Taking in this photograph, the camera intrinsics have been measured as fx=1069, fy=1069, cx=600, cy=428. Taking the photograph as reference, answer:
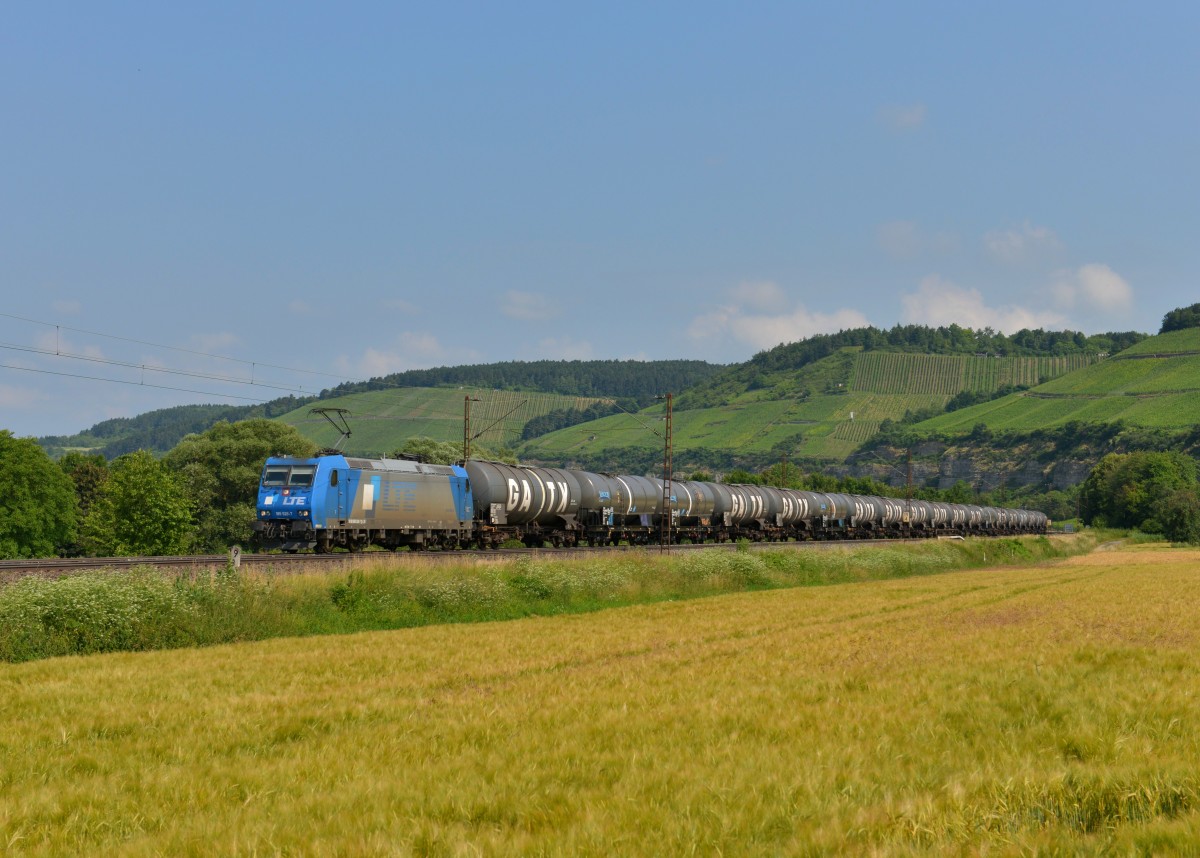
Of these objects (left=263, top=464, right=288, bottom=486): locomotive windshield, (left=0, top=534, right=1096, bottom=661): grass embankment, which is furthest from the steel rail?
(left=263, top=464, right=288, bottom=486): locomotive windshield

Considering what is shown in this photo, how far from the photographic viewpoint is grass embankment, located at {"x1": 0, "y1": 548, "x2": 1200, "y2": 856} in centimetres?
713

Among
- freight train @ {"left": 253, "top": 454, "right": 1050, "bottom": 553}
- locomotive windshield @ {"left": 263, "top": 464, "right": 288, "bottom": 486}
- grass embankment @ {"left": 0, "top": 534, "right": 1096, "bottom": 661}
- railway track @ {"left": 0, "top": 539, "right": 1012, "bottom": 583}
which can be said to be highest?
locomotive windshield @ {"left": 263, "top": 464, "right": 288, "bottom": 486}

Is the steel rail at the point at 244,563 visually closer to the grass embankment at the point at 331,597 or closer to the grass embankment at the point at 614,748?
the grass embankment at the point at 331,597

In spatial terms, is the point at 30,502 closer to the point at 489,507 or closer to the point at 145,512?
the point at 145,512

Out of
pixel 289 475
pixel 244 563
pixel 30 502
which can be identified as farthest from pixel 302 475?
pixel 30 502

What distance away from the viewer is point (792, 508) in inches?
2997

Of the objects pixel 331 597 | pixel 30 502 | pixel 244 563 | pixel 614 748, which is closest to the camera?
pixel 614 748

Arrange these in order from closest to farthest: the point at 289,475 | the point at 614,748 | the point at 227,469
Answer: the point at 614,748 < the point at 289,475 < the point at 227,469

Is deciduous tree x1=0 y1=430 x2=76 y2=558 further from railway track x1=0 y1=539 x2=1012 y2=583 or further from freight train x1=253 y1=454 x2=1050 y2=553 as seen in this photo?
railway track x1=0 y1=539 x2=1012 y2=583

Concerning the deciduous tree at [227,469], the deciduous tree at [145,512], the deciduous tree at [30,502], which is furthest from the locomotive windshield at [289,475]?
the deciduous tree at [30,502]

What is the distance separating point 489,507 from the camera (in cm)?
4816

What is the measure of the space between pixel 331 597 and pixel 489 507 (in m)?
21.4

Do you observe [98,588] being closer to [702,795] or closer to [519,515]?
[702,795]

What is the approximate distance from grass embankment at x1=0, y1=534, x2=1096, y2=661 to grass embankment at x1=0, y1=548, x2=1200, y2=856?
213 cm
